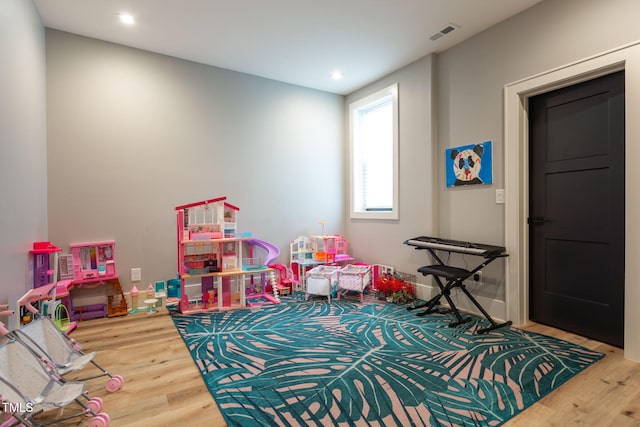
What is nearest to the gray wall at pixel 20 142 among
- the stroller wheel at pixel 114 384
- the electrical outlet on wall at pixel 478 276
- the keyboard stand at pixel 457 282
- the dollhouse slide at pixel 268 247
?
the stroller wheel at pixel 114 384

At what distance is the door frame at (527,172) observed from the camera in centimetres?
225

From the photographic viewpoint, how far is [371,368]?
7.14 feet

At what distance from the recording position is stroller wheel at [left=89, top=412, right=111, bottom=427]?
1558 millimetres

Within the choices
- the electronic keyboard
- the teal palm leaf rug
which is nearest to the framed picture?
the electronic keyboard

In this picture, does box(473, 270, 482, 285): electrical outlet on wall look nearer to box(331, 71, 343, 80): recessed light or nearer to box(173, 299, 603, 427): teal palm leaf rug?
box(173, 299, 603, 427): teal palm leaf rug

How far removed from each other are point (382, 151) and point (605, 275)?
269 centimetres

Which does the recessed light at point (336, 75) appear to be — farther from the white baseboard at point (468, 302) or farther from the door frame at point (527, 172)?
the white baseboard at point (468, 302)

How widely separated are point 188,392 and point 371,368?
113 centimetres

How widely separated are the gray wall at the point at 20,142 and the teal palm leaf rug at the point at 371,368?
1301mm

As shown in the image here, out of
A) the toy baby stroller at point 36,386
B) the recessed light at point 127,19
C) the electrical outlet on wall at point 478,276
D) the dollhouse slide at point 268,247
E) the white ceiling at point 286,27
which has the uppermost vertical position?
the recessed light at point 127,19

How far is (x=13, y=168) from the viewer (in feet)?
7.18

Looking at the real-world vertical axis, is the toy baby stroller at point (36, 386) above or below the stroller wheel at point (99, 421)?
above

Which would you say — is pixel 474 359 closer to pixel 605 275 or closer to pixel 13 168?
pixel 605 275

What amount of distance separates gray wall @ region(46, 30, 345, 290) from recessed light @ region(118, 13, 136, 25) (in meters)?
0.53
